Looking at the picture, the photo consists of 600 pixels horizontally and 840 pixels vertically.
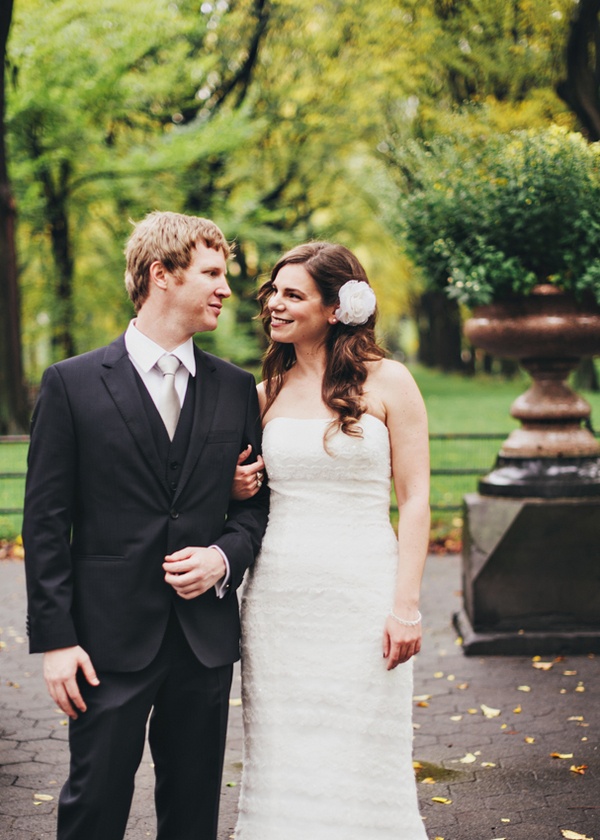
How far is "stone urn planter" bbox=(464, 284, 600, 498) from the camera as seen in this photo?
6434 millimetres

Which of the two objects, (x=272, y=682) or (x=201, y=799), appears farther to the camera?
(x=272, y=682)

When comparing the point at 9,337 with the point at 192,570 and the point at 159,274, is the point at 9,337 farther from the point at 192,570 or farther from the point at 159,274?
the point at 192,570

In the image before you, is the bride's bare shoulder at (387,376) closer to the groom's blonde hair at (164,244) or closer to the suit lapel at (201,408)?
the suit lapel at (201,408)

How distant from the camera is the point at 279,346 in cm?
359

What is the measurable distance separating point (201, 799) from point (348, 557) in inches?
36.4

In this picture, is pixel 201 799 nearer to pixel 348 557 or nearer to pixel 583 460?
pixel 348 557

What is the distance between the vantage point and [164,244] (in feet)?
9.58

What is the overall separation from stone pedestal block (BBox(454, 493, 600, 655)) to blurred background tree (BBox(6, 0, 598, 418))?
533 centimetres

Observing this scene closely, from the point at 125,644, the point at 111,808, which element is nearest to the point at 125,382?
the point at 125,644

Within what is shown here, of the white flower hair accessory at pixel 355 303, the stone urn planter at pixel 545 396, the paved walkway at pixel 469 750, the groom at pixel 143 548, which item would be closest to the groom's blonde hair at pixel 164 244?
the groom at pixel 143 548

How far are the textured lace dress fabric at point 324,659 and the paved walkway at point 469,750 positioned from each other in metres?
0.89

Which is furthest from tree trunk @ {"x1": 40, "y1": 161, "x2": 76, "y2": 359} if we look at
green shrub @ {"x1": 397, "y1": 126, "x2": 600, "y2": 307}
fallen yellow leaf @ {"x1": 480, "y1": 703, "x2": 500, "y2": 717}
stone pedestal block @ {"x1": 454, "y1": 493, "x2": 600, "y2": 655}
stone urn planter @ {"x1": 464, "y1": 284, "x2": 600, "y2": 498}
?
fallen yellow leaf @ {"x1": 480, "y1": 703, "x2": 500, "y2": 717}

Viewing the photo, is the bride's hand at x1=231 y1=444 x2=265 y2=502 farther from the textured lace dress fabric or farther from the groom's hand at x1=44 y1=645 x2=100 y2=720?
the groom's hand at x1=44 y1=645 x2=100 y2=720

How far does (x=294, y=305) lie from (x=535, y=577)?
12.6 feet
